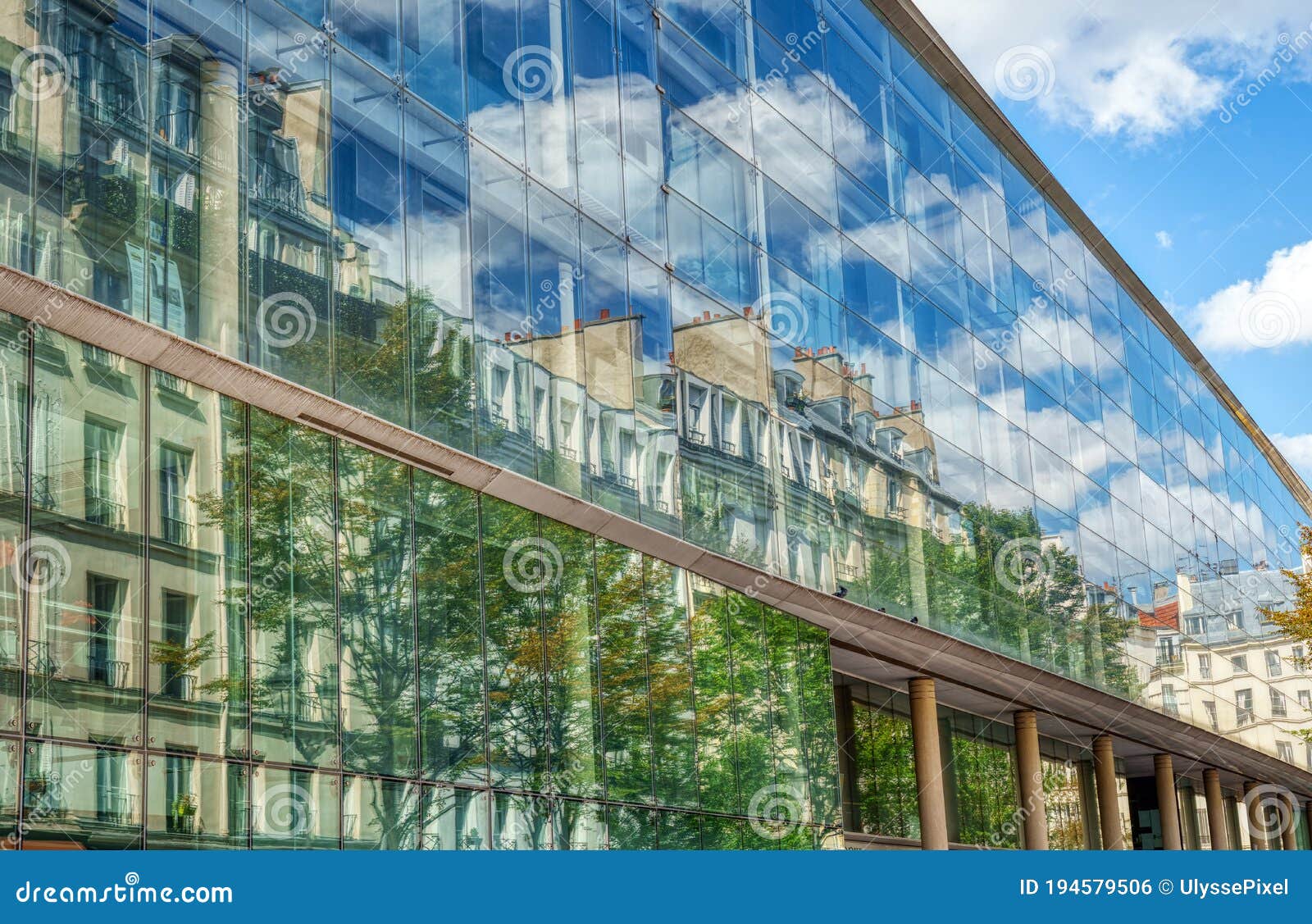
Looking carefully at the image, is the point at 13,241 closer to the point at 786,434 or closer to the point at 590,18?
the point at 590,18

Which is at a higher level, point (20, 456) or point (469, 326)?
point (469, 326)

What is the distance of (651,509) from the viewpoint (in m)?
22.2

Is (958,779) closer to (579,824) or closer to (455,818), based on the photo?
(579,824)

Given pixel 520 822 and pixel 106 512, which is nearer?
pixel 106 512

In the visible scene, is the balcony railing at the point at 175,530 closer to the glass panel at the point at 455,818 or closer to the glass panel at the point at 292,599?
the glass panel at the point at 292,599

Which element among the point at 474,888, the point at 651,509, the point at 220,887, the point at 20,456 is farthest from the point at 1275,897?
the point at 651,509

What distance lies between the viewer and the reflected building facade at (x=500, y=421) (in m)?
13.3

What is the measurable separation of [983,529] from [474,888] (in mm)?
28421

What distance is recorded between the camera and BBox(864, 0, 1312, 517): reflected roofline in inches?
1318
